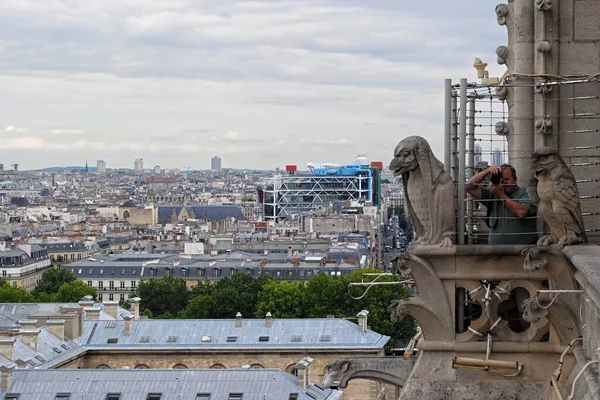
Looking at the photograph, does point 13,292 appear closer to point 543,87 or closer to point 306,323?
point 306,323

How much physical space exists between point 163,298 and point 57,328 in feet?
137

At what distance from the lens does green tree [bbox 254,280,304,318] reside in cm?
8931

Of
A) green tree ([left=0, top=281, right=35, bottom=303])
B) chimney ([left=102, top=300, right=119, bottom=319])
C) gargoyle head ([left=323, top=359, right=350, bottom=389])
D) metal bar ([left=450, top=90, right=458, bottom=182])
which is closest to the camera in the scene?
gargoyle head ([left=323, top=359, right=350, bottom=389])

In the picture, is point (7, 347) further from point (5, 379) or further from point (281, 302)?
point (281, 302)

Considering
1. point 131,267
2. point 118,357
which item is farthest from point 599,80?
point 131,267

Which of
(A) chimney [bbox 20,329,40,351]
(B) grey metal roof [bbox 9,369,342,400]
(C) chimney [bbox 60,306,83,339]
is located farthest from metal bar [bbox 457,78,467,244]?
(C) chimney [bbox 60,306,83,339]

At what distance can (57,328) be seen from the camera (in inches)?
2458

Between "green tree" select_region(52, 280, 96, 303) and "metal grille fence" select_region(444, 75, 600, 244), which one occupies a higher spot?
"metal grille fence" select_region(444, 75, 600, 244)

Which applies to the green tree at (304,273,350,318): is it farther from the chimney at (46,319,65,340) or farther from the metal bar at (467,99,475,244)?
the metal bar at (467,99,475,244)

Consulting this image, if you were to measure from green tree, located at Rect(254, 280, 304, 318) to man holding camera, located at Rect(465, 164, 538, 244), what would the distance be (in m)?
76.6

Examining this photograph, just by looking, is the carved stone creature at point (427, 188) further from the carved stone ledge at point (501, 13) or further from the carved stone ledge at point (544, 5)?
the carved stone ledge at point (501, 13)

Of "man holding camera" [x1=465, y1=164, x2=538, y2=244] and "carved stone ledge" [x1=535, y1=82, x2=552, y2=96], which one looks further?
"carved stone ledge" [x1=535, y1=82, x2=552, y2=96]

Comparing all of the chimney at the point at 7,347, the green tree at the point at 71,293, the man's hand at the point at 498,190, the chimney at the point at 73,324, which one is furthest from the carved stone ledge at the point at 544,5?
the green tree at the point at 71,293

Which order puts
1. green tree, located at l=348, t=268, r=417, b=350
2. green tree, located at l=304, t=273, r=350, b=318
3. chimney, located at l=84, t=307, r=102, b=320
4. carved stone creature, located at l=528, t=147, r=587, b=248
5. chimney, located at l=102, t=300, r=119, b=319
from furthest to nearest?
green tree, located at l=304, t=273, r=350, b=318 → green tree, located at l=348, t=268, r=417, b=350 → chimney, located at l=102, t=300, r=119, b=319 → chimney, located at l=84, t=307, r=102, b=320 → carved stone creature, located at l=528, t=147, r=587, b=248
